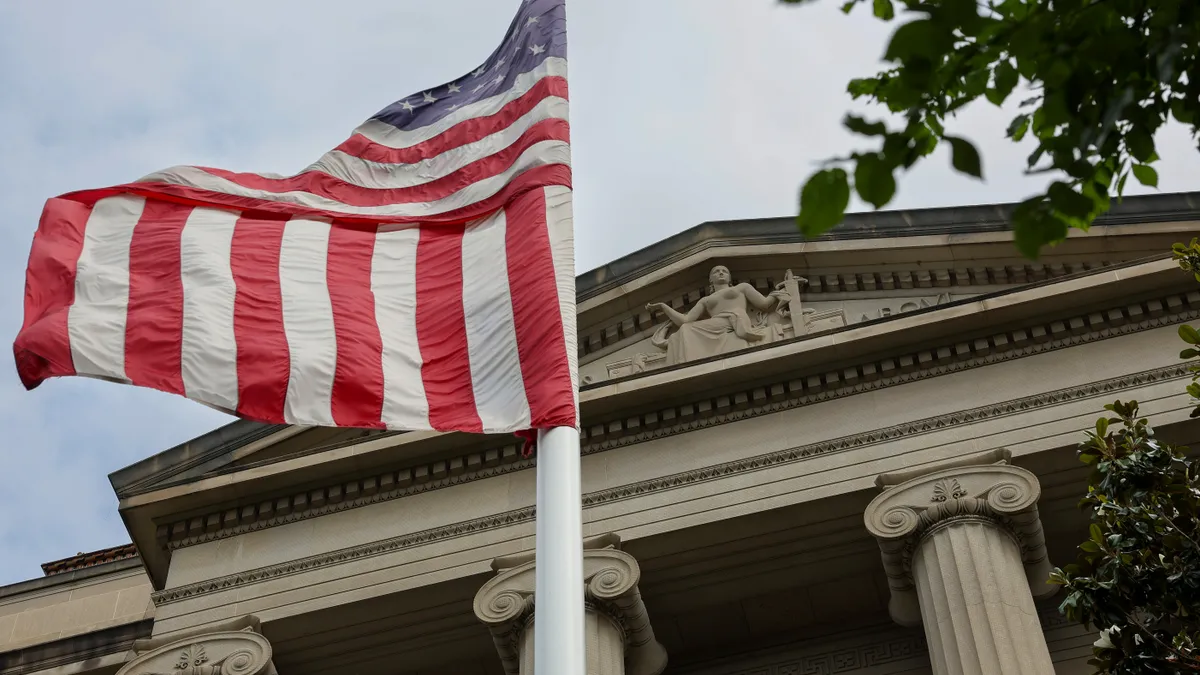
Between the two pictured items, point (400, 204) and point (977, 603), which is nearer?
point (400, 204)

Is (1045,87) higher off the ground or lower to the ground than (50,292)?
lower

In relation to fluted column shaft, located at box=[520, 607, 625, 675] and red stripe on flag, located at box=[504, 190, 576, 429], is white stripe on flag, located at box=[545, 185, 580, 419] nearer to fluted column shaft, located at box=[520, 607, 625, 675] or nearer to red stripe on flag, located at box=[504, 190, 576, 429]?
red stripe on flag, located at box=[504, 190, 576, 429]

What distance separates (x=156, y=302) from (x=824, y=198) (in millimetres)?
9395

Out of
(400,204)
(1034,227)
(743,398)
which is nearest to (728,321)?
(743,398)

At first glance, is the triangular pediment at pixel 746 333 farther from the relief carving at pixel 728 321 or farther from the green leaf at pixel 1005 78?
the green leaf at pixel 1005 78

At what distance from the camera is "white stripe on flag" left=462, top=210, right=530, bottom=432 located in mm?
12688

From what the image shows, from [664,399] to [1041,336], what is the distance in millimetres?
4884

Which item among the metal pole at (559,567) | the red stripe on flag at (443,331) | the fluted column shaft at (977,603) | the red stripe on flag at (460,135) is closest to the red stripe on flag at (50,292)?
the red stripe on flag at (460,135)

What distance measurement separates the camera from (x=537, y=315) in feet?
42.8

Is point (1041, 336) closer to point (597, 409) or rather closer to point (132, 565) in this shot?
point (597, 409)

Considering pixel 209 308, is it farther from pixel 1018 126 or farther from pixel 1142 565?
pixel 1018 126

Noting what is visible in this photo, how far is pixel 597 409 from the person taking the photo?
2092 centimetres

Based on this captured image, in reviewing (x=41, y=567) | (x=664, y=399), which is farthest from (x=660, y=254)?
(x=41, y=567)

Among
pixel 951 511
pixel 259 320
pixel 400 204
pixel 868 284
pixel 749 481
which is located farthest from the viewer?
pixel 868 284
